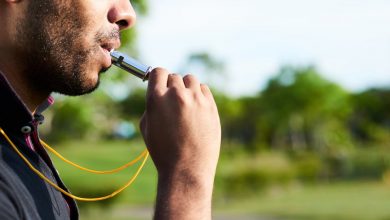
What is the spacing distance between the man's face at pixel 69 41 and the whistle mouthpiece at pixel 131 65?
8 cm

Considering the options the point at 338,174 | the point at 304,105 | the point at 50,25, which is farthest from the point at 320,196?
the point at 304,105

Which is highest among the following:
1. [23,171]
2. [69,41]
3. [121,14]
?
[121,14]

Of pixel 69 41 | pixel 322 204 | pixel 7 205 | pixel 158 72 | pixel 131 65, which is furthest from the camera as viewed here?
pixel 322 204

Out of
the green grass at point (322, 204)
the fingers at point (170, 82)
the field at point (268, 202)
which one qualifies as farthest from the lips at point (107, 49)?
the green grass at point (322, 204)

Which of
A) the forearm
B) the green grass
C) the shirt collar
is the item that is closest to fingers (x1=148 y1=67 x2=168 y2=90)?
the forearm

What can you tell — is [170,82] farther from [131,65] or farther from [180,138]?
[131,65]

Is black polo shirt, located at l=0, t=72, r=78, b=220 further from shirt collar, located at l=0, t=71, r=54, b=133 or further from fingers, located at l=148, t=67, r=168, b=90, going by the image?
fingers, located at l=148, t=67, r=168, b=90

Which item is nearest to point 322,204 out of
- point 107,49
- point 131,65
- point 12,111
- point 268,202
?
point 268,202

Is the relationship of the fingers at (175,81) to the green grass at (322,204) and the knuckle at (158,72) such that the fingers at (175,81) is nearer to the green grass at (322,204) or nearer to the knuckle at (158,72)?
the knuckle at (158,72)

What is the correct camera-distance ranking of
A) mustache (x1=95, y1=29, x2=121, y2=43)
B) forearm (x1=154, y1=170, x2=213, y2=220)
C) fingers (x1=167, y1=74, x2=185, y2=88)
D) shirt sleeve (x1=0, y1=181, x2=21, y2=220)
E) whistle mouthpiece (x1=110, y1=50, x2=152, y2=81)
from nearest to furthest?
shirt sleeve (x1=0, y1=181, x2=21, y2=220)
forearm (x1=154, y1=170, x2=213, y2=220)
fingers (x1=167, y1=74, x2=185, y2=88)
mustache (x1=95, y1=29, x2=121, y2=43)
whistle mouthpiece (x1=110, y1=50, x2=152, y2=81)

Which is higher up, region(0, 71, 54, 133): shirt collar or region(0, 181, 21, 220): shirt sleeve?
region(0, 71, 54, 133): shirt collar

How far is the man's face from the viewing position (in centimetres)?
203

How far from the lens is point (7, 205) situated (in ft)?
5.55

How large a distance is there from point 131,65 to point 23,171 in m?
0.57
